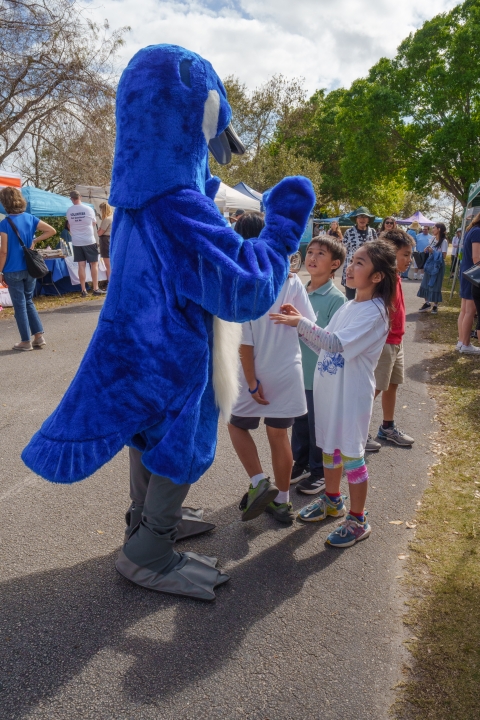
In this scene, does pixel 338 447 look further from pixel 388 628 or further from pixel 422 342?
pixel 422 342

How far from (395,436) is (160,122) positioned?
3.31 m

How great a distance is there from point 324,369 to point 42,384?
3597mm

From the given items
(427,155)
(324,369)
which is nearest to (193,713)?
(324,369)

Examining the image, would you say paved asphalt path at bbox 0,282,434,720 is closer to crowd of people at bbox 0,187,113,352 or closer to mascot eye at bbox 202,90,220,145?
mascot eye at bbox 202,90,220,145

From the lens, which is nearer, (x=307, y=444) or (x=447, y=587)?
(x=447, y=587)

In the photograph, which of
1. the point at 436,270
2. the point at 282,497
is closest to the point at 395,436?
the point at 282,497

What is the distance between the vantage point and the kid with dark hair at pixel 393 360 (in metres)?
4.07

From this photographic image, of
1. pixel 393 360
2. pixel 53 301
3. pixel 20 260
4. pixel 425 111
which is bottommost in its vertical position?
pixel 53 301

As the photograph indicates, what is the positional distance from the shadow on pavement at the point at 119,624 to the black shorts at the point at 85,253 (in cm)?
869

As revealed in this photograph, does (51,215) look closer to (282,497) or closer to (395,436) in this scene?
(395,436)

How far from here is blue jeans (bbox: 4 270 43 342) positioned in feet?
21.3

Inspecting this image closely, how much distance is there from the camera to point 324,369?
2982 mm

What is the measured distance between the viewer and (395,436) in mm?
4438

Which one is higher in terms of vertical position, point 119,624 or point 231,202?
point 231,202
